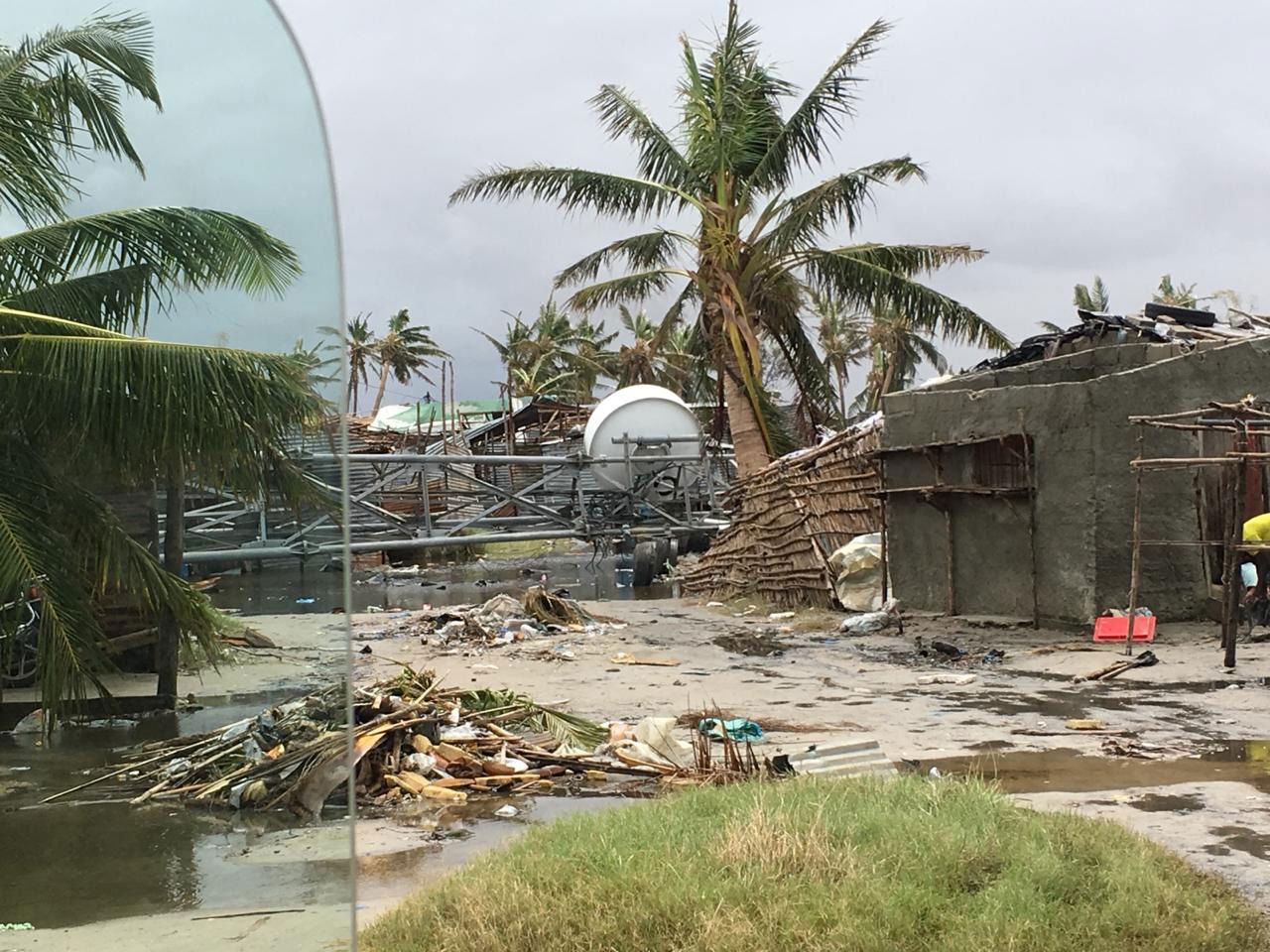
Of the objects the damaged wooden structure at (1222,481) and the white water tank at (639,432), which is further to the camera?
the white water tank at (639,432)

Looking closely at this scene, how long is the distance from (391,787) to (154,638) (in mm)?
5555

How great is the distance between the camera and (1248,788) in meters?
6.34

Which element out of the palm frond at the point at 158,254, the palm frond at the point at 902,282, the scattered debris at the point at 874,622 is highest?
the palm frond at the point at 902,282

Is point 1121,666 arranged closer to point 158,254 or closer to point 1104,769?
point 1104,769

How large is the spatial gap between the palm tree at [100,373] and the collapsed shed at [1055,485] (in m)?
10.6

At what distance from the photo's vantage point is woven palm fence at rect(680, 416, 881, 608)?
1695cm

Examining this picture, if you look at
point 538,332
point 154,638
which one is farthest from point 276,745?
point 538,332

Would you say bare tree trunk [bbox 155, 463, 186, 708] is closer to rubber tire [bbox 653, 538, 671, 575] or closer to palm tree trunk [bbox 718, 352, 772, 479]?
palm tree trunk [bbox 718, 352, 772, 479]

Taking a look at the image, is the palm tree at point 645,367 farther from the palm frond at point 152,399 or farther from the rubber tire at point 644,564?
the palm frond at point 152,399

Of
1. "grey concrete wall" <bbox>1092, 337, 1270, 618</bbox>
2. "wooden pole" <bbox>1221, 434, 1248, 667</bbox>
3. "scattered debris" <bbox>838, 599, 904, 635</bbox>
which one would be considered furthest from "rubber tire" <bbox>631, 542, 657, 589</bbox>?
"wooden pole" <bbox>1221, 434, 1248, 667</bbox>

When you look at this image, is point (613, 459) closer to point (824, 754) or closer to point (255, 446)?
point (824, 754)

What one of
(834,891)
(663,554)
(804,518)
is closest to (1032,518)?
(804,518)

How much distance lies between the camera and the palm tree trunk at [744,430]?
2020 cm

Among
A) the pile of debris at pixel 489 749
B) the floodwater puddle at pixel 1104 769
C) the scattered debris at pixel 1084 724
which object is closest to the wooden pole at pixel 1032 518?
the scattered debris at pixel 1084 724
